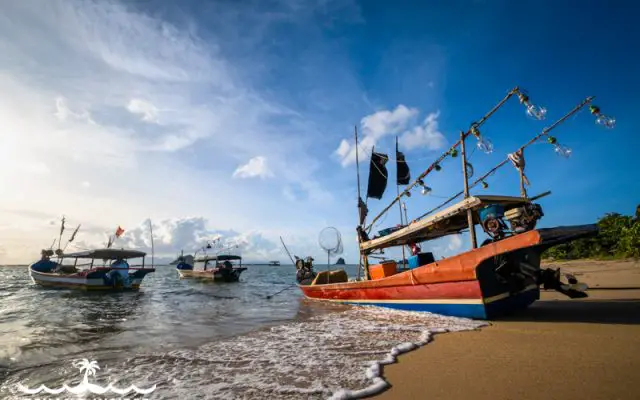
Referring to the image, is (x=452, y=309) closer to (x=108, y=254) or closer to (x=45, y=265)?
(x=108, y=254)

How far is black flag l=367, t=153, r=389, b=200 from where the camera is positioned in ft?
51.3

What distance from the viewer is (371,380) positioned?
4520 mm

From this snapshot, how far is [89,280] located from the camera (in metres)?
27.9

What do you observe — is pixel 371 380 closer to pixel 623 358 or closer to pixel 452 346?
pixel 452 346

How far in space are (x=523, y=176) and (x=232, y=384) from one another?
10.1m

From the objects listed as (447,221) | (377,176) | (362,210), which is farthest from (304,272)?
(447,221)

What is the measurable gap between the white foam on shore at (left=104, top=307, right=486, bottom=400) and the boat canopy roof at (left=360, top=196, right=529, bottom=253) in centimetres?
311

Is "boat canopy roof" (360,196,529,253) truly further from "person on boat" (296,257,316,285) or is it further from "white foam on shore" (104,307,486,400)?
"person on boat" (296,257,316,285)

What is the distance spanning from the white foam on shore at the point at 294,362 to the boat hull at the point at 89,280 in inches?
1040

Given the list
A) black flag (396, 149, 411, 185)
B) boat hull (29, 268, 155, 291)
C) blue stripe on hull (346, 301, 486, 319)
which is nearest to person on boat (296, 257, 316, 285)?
black flag (396, 149, 411, 185)

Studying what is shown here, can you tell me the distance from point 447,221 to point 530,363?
628 cm

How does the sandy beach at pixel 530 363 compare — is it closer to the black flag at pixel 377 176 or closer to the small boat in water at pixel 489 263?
the small boat in water at pixel 489 263

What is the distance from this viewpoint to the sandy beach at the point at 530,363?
150 inches

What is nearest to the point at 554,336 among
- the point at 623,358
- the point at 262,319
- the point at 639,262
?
the point at 623,358
